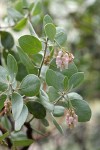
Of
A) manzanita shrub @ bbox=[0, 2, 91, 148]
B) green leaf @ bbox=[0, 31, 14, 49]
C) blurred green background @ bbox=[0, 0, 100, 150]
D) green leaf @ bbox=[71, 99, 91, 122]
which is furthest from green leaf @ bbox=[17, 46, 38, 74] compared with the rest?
blurred green background @ bbox=[0, 0, 100, 150]

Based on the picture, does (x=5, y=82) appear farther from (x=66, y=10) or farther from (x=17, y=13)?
(x=66, y=10)

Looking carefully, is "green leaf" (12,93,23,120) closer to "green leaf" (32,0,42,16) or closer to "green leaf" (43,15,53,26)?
"green leaf" (43,15,53,26)

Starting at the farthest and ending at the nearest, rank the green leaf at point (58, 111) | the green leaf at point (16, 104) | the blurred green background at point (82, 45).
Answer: the blurred green background at point (82, 45) < the green leaf at point (58, 111) < the green leaf at point (16, 104)

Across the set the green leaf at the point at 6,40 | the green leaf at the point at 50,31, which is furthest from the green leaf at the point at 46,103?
the green leaf at the point at 6,40

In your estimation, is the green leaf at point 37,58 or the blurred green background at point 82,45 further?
the blurred green background at point 82,45

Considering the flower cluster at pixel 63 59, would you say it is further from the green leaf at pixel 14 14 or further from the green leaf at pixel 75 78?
the green leaf at pixel 14 14

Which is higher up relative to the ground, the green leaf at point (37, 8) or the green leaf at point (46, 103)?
the green leaf at point (37, 8)

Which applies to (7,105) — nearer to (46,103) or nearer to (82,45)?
(46,103)

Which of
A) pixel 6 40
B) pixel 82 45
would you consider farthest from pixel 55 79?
pixel 82 45
